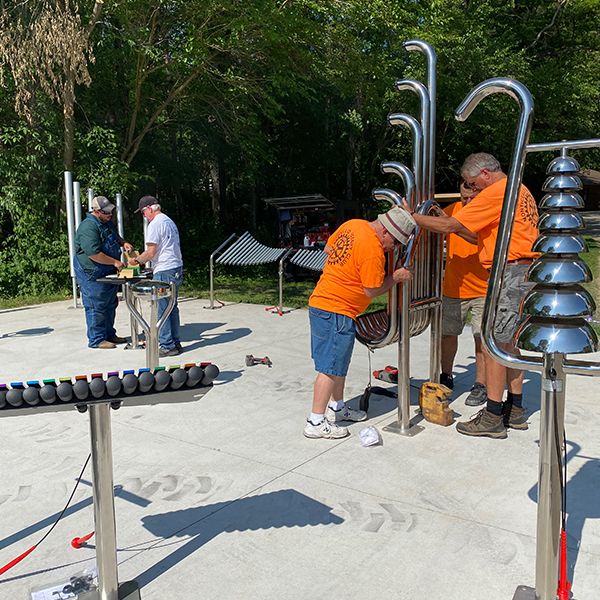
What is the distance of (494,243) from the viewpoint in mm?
4301

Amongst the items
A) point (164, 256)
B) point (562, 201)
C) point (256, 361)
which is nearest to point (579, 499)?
point (562, 201)

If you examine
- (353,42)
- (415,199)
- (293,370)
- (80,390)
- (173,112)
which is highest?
(353,42)

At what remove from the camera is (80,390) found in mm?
2301

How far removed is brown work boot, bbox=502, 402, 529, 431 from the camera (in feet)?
15.1

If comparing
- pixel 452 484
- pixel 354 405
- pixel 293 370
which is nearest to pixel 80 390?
pixel 452 484

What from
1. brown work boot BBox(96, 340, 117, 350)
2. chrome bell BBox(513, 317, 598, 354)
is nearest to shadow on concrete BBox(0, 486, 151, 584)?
chrome bell BBox(513, 317, 598, 354)

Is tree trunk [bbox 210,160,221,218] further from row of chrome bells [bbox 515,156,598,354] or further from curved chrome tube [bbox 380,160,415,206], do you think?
row of chrome bells [bbox 515,156,598,354]

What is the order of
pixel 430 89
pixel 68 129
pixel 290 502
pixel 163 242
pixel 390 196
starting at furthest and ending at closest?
1. pixel 68 129
2. pixel 163 242
3. pixel 430 89
4. pixel 390 196
5. pixel 290 502

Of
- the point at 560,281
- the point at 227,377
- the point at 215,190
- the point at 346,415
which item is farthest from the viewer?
the point at 215,190

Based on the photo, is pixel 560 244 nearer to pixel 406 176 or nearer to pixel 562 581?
pixel 562 581

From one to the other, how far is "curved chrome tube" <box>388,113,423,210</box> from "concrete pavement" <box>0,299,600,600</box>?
1624 mm

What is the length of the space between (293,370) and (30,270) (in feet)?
24.0

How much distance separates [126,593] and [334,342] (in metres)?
2.06

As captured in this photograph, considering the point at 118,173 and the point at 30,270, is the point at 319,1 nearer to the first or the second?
the point at 118,173
